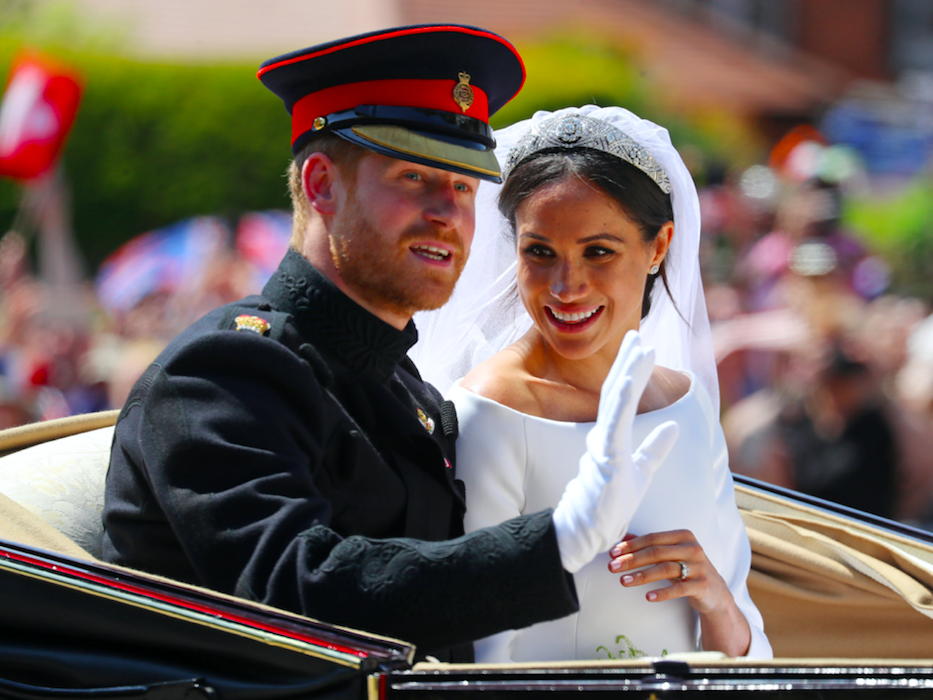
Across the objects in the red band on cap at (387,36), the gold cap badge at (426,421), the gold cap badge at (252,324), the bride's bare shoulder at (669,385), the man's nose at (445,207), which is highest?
the red band on cap at (387,36)

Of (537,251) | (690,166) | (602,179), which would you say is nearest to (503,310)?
(537,251)

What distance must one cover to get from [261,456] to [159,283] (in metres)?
5.94

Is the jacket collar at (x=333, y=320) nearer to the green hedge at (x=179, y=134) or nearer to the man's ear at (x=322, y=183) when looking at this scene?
the man's ear at (x=322, y=183)

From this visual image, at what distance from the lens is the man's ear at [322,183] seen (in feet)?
6.56

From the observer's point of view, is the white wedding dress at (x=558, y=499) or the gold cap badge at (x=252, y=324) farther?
the white wedding dress at (x=558, y=499)

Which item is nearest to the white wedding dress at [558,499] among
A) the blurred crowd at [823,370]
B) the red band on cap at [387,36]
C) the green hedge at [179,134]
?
the red band on cap at [387,36]

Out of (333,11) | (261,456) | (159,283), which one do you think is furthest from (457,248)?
(333,11)

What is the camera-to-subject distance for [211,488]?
1622 millimetres

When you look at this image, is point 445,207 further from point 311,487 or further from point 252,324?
point 311,487

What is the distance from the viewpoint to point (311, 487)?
1665mm

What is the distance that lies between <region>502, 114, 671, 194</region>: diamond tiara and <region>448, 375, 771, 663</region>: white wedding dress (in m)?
0.51

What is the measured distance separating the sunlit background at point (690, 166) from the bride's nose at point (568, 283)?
608mm

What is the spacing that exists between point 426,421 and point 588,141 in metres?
0.67

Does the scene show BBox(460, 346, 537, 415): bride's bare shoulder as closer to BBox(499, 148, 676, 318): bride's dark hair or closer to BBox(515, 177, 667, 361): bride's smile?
BBox(515, 177, 667, 361): bride's smile
